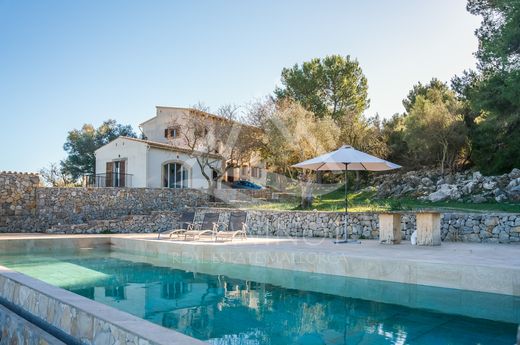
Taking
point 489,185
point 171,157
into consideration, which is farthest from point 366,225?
point 171,157

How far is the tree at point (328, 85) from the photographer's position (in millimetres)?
33812

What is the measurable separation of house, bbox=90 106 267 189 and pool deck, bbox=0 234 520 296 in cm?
1154

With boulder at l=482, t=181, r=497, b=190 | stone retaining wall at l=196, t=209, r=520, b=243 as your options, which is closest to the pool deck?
stone retaining wall at l=196, t=209, r=520, b=243

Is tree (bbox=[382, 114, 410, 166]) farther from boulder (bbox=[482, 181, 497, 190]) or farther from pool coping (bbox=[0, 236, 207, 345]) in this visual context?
pool coping (bbox=[0, 236, 207, 345])

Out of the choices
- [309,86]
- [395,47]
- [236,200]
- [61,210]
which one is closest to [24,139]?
[61,210]

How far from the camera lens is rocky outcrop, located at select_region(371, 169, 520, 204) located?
16344 millimetres

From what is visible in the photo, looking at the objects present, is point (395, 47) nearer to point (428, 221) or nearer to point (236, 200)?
point (428, 221)

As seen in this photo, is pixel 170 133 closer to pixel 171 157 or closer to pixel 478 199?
pixel 171 157

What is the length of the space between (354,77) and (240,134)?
15079mm

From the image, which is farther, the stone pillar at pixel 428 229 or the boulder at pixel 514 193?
the boulder at pixel 514 193

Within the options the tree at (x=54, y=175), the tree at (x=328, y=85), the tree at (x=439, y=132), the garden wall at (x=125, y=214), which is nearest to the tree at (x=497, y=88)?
the tree at (x=439, y=132)

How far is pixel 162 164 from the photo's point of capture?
24922 millimetres

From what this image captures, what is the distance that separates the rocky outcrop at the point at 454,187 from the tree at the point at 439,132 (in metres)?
1.28

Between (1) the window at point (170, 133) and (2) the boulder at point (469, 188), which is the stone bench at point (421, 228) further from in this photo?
(1) the window at point (170, 133)
